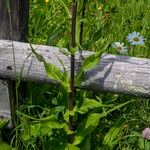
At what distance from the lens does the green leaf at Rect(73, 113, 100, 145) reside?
1.88m

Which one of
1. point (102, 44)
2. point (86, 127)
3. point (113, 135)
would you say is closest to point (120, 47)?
point (102, 44)

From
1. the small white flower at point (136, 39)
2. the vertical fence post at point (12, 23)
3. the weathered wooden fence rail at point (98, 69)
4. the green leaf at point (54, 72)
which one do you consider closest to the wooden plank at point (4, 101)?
the vertical fence post at point (12, 23)

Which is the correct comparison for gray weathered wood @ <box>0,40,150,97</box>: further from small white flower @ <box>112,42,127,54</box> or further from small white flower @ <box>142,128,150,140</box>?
small white flower @ <box>112,42,127,54</box>

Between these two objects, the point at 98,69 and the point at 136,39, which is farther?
the point at 136,39

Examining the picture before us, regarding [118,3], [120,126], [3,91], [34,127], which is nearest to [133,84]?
[120,126]

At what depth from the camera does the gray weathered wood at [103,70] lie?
184cm

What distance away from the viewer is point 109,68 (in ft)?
6.12

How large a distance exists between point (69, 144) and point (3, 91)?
18.0 inches

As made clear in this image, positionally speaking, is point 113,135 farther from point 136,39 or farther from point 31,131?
point 136,39

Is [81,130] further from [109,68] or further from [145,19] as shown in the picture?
[145,19]

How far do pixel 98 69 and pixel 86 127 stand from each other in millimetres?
257

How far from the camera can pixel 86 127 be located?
189cm

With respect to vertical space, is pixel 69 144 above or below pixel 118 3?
below

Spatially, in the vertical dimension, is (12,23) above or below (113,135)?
above
